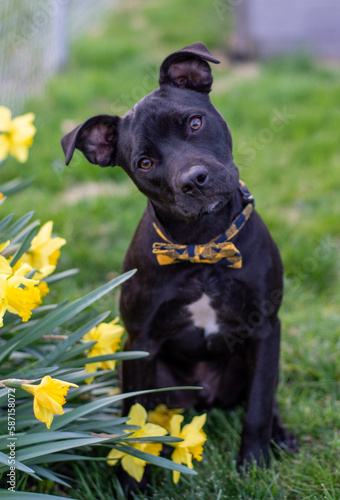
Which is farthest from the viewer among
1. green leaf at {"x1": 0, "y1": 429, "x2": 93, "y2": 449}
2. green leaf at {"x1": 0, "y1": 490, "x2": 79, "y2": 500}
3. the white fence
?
the white fence

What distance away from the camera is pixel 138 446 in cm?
247

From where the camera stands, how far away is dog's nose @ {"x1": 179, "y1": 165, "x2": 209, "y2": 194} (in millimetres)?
2252

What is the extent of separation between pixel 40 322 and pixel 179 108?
102cm

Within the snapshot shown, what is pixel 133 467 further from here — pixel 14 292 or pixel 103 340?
pixel 14 292

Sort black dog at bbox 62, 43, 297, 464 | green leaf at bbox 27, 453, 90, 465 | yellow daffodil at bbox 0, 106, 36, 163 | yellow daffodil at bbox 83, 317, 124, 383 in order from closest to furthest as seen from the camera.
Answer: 1. green leaf at bbox 27, 453, 90, 465
2. black dog at bbox 62, 43, 297, 464
3. yellow daffodil at bbox 83, 317, 124, 383
4. yellow daffodil at bbox 0, 106, 36, 163

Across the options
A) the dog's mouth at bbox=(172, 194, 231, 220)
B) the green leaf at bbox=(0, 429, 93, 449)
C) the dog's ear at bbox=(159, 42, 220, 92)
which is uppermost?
A: the dog's ear at bbox=(159, 42, 220, 92)

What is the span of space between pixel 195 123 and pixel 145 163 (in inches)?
9.9

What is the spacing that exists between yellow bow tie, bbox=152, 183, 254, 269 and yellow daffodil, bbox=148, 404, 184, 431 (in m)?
0.77

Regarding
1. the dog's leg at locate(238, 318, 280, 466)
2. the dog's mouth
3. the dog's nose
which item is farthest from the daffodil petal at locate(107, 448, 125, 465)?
the dog's nose

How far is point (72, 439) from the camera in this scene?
2.36m

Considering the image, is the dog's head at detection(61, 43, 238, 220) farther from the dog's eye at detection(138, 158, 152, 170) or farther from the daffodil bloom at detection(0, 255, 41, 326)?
the daffodil bloom at detection(0, 255, 41, 326)

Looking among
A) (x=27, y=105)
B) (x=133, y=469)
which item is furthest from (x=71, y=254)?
(x=27, y=105)

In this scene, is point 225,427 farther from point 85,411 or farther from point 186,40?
point 186,40

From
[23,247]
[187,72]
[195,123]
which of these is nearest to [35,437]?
[23,247]
